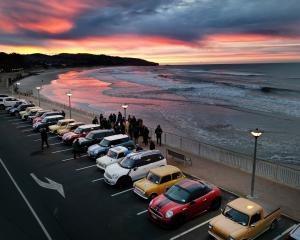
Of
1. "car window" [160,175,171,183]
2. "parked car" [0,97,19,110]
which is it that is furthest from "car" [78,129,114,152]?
"parked car" [0,97,19,110]

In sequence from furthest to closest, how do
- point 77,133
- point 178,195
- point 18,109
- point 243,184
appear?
point 18,109
point 77,133
point 243,184
point 178,195

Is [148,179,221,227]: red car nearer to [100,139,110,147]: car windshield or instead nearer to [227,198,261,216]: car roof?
[227,198,261,216]: car roof

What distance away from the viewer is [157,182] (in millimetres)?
14633

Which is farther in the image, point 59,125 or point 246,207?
point 59,125

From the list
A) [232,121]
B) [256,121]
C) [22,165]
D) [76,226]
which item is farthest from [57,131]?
[256,121]

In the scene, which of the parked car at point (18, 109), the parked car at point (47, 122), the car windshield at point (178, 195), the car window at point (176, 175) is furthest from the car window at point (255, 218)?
the parked car at point (18, 109)

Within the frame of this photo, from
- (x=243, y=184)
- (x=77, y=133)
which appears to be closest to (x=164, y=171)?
(x=243, y=184)

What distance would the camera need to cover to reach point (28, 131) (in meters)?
28.8

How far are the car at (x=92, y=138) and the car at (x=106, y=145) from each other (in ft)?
4.43

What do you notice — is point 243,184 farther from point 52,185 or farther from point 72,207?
point 52,185

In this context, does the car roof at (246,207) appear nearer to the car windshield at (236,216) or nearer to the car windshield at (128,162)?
the car windshield at (236,216)

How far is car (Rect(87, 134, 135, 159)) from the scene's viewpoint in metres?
→ 20.2

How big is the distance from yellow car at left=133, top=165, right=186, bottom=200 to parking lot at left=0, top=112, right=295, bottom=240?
500 millimetres

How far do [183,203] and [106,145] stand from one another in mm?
9392
